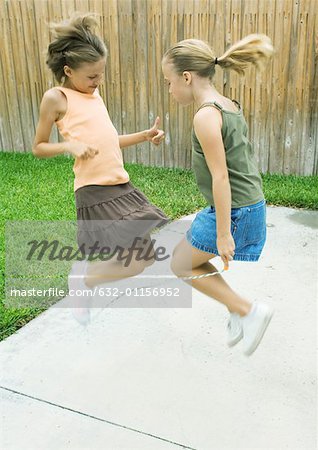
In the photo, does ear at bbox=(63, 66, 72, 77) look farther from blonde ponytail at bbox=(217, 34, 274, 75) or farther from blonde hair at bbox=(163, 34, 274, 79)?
blonde ponytail at bbox=(217, 34, 274, 75)

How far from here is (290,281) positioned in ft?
11.5

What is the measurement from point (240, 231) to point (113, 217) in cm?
72

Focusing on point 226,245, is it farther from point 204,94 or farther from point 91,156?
point 91,156

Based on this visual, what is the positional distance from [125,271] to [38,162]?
4419 mm

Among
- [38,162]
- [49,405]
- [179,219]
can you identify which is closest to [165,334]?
[49,405]

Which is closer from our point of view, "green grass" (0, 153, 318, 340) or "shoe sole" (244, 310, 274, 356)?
"shoe sole" (244, 310, 274, 356)

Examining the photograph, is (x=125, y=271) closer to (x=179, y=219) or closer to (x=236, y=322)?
(x=236, y=322)

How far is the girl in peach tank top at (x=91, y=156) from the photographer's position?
2.68m

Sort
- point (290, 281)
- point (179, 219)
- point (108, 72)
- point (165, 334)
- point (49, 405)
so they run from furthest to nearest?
point (108, 72), point (179, 219), point (290, 281), point (165, 334), point (49, 405)

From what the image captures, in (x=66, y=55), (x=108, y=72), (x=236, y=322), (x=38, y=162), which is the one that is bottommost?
(x=38, y=162)

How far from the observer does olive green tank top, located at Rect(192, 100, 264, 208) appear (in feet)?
7.69

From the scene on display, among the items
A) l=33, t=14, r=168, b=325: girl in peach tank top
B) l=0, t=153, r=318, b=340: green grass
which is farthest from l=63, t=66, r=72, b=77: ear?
l=0, t=153, r=318, b=340: green grass

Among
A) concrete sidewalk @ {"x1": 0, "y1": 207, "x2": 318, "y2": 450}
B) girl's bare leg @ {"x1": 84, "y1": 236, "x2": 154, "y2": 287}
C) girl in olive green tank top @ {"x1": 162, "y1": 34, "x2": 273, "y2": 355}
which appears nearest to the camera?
concrete sidewalk @ {"x1": 0, "y1": 207, "x2": 318, "y2": 450}

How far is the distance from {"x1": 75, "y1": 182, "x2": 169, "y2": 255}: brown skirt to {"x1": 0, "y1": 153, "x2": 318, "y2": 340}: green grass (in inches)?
48.4
